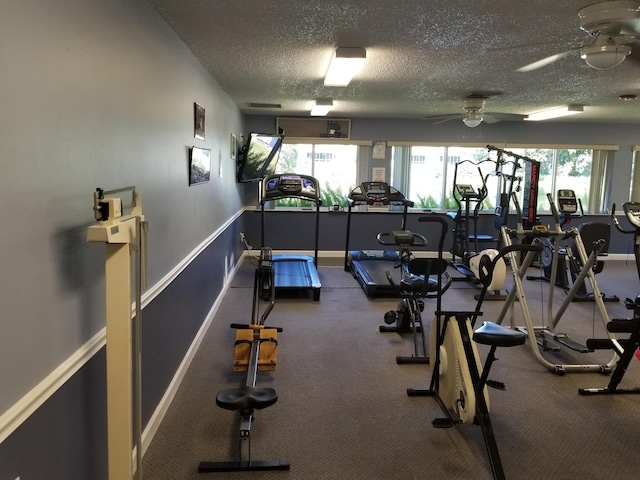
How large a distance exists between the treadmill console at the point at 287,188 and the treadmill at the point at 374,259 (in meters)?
0.73

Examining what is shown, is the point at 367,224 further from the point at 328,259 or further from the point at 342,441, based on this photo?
the point at 342,441

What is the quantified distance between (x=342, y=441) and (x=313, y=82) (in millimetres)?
3649

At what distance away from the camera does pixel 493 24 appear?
304cm

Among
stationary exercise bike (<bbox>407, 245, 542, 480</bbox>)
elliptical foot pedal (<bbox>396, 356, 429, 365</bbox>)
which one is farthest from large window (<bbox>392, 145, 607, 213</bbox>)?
stationary exercise bike (<bbox>407, 245, 542, 480</bbox>)

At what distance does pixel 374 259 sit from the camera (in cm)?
778

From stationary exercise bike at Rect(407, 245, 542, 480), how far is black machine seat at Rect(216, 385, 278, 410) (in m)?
1.11

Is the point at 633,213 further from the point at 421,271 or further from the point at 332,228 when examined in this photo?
the point at 332,228

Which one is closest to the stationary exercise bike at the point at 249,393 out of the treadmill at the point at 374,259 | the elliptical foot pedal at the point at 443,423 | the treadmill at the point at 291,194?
the elliptical foot pedal at the point at 443,423

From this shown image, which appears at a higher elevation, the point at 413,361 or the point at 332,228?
the point at 332,228

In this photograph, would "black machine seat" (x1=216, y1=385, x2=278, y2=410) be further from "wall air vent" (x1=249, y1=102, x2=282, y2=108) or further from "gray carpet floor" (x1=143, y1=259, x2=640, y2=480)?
"wall air vent" (x1=249, y1=102, x2=282, y2=108)

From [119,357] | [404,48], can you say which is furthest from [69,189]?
[404,48]

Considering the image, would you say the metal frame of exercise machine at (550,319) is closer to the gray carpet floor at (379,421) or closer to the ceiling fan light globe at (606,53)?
the gray carpet floor at (379,421)

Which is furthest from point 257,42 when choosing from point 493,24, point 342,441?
point 342,441

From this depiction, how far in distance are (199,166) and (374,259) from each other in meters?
4.14
